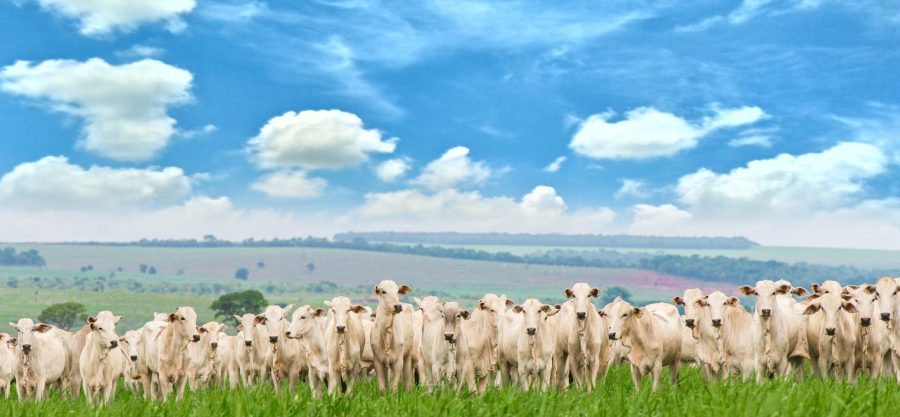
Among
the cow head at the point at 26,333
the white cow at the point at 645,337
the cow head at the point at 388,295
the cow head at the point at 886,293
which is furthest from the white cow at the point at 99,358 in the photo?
the cow head at the point at 886,293

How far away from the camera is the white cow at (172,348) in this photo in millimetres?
22406

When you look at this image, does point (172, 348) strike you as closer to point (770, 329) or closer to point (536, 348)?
point (536, 348)

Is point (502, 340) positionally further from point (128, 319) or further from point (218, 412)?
point (128, 319)

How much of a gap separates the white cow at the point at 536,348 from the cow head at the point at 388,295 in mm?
3142

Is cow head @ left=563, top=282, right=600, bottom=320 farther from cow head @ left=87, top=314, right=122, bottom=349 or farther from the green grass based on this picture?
cow head @ left=87, top=314, right=122, bottom=349

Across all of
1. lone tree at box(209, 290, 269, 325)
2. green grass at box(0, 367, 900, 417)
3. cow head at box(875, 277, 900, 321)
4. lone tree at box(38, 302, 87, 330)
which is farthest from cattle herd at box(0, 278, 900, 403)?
lone tree at box(38, 302, 87, 330)

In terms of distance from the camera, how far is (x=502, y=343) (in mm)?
22359

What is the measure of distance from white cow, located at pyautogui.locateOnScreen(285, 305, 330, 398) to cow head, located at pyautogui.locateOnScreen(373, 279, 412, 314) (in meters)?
2.43

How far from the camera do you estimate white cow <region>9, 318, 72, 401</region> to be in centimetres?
2306

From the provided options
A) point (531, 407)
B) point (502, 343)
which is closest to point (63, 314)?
point (502, 343)

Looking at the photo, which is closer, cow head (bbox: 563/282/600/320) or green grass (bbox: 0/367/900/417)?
green grass (bbox: 0/367/900/417)

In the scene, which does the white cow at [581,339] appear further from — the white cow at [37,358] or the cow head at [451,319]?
the white cow at [37,358]

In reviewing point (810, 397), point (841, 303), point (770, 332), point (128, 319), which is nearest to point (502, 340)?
point (770, 332)

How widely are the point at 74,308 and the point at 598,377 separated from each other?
370ft
